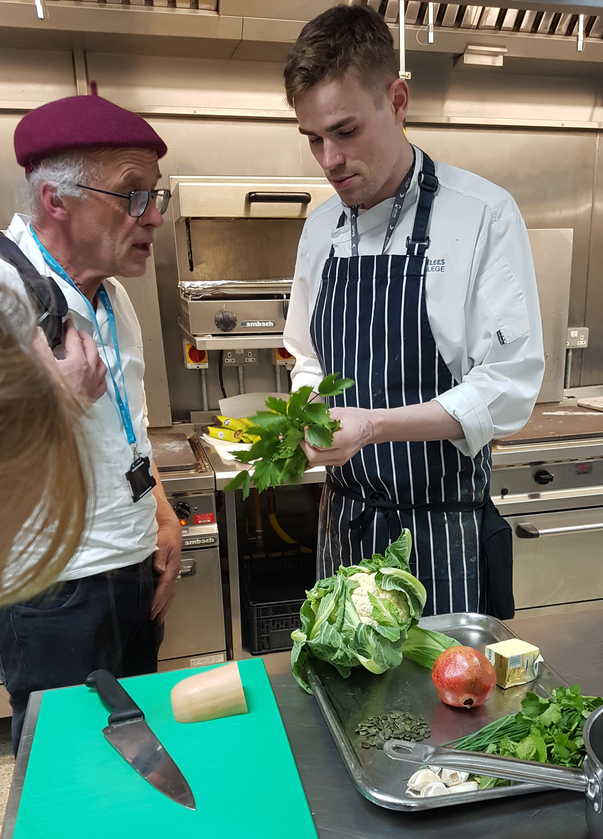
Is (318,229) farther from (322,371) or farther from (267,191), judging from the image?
(267,191)

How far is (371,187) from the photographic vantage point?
4.64 feet

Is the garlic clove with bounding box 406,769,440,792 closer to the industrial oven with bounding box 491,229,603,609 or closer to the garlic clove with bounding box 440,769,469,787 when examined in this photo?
the garlic clove with bounding box 440,769,469,787

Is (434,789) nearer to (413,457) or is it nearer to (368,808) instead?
(368,808)

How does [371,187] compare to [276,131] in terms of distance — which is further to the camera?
[276,131]

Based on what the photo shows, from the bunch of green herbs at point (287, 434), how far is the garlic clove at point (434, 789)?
55cm

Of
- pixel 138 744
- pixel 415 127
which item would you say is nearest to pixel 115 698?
pixel 138 744

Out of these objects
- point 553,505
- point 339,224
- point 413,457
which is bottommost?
point 553,505

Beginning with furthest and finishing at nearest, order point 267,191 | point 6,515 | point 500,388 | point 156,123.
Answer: point 156,123
point 267,191
point 500,388
point 6,515

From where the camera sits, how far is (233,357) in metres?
2.89

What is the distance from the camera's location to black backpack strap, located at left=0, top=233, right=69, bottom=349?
3.90 feet

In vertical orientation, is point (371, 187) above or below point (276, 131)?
below

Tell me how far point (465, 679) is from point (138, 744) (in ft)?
1.57

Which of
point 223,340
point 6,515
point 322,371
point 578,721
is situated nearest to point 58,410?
point 6,515

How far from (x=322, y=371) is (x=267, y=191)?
3.42ft
